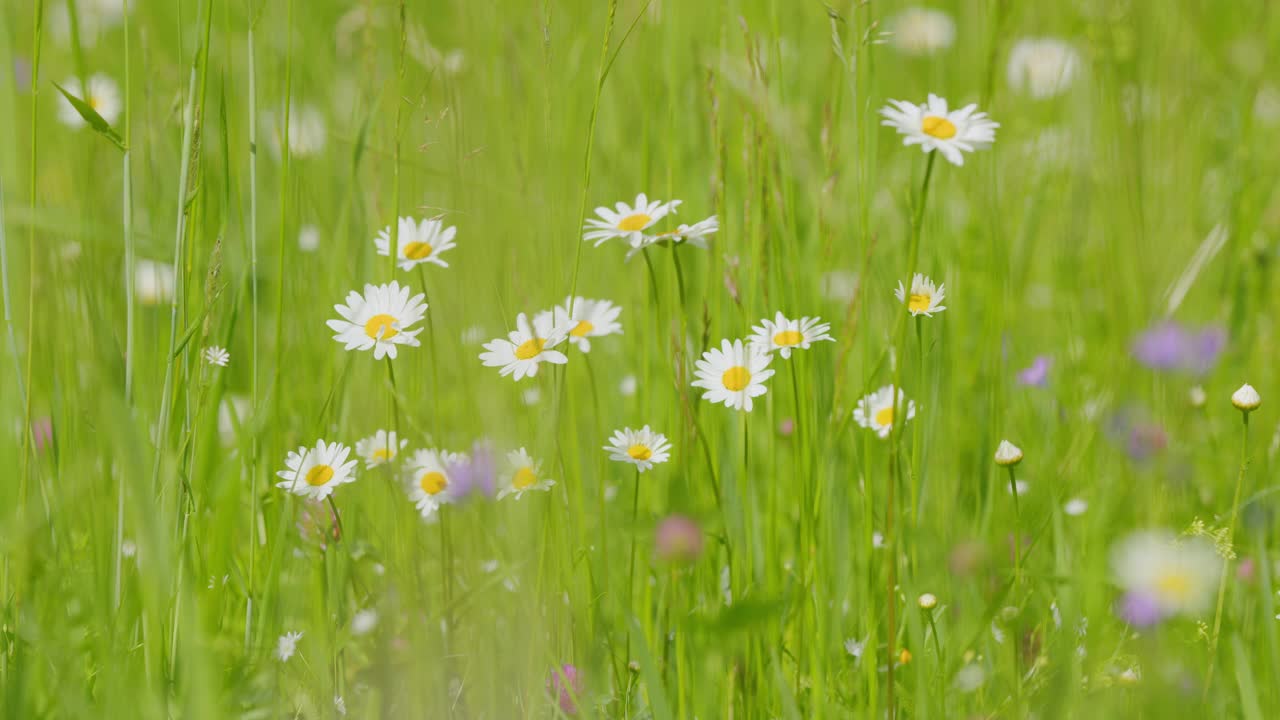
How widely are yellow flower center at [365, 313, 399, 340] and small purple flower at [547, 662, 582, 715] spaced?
315mm

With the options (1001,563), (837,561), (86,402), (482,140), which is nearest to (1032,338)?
(1001,563)

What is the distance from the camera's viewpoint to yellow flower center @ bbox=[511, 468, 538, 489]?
785mm

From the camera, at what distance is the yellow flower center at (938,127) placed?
945mm

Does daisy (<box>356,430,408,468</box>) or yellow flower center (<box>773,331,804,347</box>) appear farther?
yellow flower center (<box>773,331,804,347</box>)

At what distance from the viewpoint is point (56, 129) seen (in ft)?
6.91

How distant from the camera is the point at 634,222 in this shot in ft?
3.36

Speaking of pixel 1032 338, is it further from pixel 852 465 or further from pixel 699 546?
pixel 699 546

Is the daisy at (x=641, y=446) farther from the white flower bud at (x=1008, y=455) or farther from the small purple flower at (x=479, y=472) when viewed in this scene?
the white flower bud at (x=1008, y=455)

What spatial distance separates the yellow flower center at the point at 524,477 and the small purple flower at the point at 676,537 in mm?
102

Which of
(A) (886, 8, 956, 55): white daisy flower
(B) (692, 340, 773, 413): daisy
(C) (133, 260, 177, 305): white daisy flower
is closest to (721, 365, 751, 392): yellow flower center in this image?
(B) (692, 340, 773, 413): daisy

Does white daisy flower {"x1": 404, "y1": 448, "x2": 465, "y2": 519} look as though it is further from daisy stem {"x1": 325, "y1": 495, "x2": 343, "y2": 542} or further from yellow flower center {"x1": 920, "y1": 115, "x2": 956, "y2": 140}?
Answer: yellow flower center {"x1": 920, "y1": 115, "x2": 956, "y2": 140}

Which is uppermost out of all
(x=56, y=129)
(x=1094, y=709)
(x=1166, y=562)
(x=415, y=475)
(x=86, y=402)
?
(x=56, y=129)

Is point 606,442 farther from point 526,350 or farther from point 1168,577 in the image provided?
point 1168,577

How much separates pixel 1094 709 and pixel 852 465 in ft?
1.32
